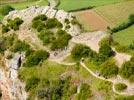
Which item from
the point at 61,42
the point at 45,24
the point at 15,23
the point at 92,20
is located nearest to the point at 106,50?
the point at 61,42

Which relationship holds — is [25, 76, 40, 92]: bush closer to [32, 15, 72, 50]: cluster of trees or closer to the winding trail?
[32, 15, 72, 50]: cluster of trees

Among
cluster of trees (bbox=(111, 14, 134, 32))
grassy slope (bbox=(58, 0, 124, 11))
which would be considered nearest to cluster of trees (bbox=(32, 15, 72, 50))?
cluster of trees (bbox=(111, 14, 134, 32))

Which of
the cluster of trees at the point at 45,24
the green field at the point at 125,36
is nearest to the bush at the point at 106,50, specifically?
the cluster of trees at the point at 45,24

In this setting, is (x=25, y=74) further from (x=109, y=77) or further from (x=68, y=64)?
(x=109, y=77)

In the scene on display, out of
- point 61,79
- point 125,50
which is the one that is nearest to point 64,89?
point 61,79

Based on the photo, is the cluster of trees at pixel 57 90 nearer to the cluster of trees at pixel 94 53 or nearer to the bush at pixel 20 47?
the cluster of trees at pixel 94 53

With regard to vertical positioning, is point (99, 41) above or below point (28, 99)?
above
